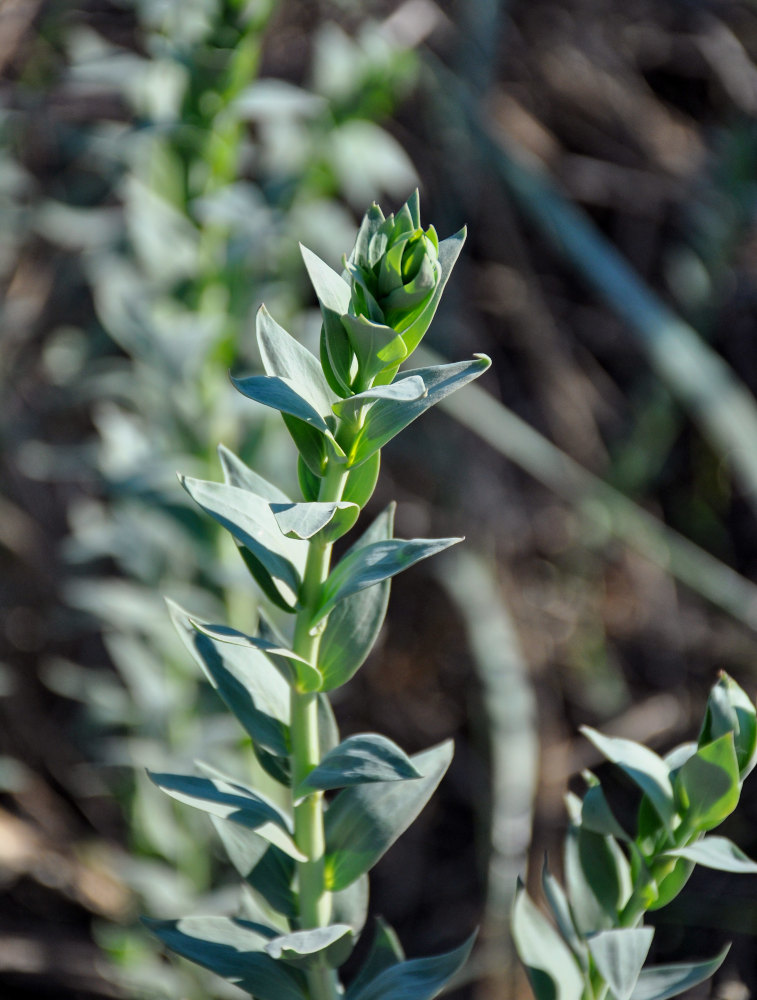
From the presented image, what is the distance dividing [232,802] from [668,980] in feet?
0.76

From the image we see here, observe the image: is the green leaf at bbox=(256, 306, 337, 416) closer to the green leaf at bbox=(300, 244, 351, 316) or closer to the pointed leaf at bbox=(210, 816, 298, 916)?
the green leaf at bbox=(300, 244, 351, 316)

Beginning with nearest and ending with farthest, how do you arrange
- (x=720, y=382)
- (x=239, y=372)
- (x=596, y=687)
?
(x=239, y=372)
(x=720, y=382)
(x=596, y=687)

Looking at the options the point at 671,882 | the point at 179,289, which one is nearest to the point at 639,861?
the point at 671,882

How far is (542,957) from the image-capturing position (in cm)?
47

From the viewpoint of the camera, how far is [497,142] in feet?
5.19

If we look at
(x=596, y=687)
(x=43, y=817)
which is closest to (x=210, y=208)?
(x=43, y=817)

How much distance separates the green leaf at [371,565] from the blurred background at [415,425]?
324 millimetres

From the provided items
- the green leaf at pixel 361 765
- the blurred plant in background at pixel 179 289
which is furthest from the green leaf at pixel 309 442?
the blurred plant in background at pixel 179 289

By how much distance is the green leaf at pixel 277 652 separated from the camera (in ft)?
1.23

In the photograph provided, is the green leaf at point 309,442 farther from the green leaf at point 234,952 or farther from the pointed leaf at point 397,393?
the green leaf at point 234,952

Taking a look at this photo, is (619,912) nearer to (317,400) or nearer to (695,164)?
(317,400)

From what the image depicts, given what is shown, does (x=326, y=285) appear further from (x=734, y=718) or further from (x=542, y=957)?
(x=542, y=957)

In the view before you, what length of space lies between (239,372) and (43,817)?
0.77 metres

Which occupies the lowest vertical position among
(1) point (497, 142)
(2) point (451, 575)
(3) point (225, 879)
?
(3) point (225, 879)
